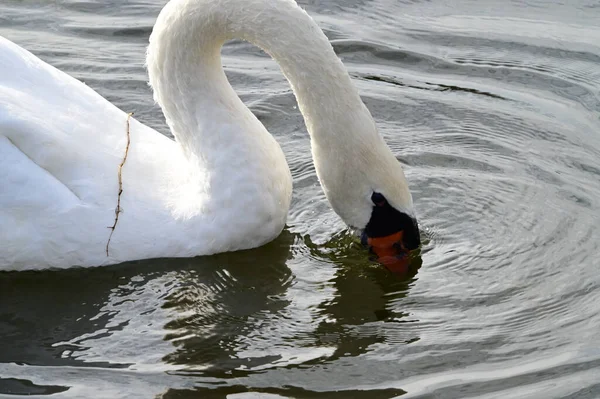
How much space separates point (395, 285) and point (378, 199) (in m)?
0.62

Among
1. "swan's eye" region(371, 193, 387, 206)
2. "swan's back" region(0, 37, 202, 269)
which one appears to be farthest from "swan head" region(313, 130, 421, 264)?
"swan's back" region(0, 37, 202, 269)

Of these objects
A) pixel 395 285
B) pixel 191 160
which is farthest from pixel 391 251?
pixel 191 160

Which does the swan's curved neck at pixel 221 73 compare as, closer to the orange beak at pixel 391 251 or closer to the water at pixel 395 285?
the orange beak at pixel 391 251

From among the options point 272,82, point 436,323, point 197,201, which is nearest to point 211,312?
point 197,201

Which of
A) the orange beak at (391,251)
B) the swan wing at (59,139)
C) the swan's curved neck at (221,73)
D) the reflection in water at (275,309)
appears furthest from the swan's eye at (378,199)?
the swan wing at (59,139)

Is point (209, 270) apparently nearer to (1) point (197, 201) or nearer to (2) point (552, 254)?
(1) point (197, 201)

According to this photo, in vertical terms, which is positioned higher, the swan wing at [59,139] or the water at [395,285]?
the swan wing at [59,139]

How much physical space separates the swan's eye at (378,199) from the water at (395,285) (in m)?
0.58

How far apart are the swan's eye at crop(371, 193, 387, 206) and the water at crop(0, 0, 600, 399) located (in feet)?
1.91

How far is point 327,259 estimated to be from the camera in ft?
22.8

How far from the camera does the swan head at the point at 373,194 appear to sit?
246 inches

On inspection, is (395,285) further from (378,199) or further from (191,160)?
(191,160)

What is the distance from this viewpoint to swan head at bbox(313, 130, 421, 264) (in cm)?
625

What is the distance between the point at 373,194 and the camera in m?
6.36
